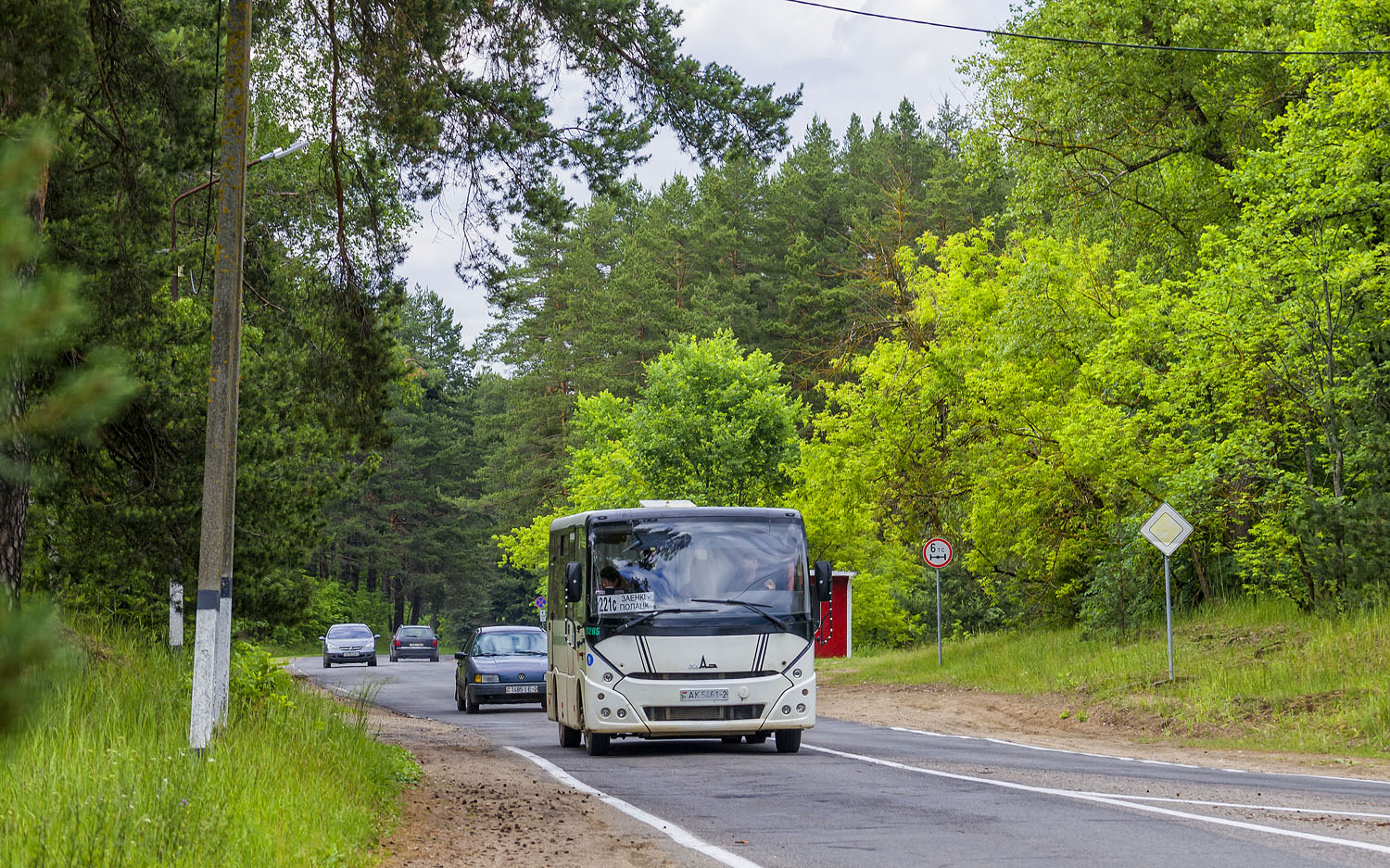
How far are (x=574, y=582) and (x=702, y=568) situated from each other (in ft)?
5.04

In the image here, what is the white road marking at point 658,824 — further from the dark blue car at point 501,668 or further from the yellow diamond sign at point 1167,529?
the dark blue car at point 501,668

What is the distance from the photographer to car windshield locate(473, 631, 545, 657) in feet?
93.2

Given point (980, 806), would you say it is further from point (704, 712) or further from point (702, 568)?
point (702, 568)

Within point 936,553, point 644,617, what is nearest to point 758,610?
point 644,617

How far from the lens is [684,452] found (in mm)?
46875

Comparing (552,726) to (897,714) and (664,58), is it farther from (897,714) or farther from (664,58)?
(664,58)

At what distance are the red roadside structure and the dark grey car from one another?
814 inches

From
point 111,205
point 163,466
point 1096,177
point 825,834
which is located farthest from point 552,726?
point 1096,177

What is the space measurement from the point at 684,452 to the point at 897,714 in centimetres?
2221

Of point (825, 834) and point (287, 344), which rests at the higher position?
point (287, 344)

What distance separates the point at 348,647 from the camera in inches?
2154

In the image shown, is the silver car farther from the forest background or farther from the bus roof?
the bus roof

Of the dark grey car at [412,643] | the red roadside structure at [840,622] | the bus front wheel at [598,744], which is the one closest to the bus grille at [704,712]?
the bus front wheel at [598,744]

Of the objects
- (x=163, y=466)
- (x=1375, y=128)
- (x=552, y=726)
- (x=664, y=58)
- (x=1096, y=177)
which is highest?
(x=1096, y=177)
